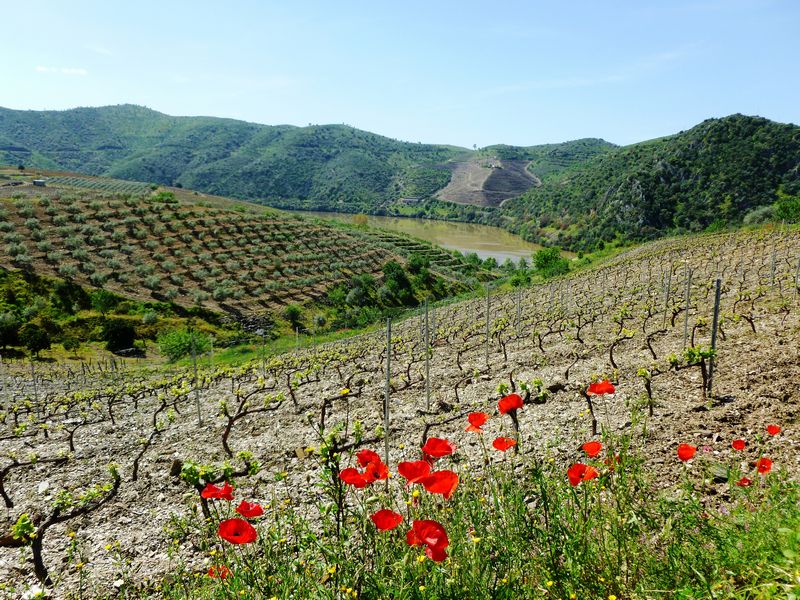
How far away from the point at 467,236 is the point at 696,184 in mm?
61232

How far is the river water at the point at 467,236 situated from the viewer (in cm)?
10339

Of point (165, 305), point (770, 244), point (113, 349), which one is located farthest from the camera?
point (165, 305)

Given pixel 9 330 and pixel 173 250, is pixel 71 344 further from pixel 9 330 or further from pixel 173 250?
pixel 173 250

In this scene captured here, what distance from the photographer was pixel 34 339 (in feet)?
106

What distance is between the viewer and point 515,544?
8.82 feet

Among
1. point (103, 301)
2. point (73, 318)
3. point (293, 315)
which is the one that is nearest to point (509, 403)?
point (293, 315)

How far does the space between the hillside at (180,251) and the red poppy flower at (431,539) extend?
45.8m

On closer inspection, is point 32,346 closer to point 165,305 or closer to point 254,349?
point 165,305

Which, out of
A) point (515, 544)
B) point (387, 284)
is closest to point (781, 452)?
point (515, 544)

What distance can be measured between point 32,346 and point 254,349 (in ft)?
54.7

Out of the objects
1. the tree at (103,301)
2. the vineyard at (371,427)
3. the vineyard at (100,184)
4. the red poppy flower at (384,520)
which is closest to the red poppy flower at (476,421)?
the vineyard at (371,427)

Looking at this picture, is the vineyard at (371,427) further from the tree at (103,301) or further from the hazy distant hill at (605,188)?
the hazy distant hill at (605,188)

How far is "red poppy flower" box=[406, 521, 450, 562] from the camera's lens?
6.25 ft

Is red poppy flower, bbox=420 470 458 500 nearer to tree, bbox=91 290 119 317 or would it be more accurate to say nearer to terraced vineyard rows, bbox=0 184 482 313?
tree, bbox=91 290 119 317
